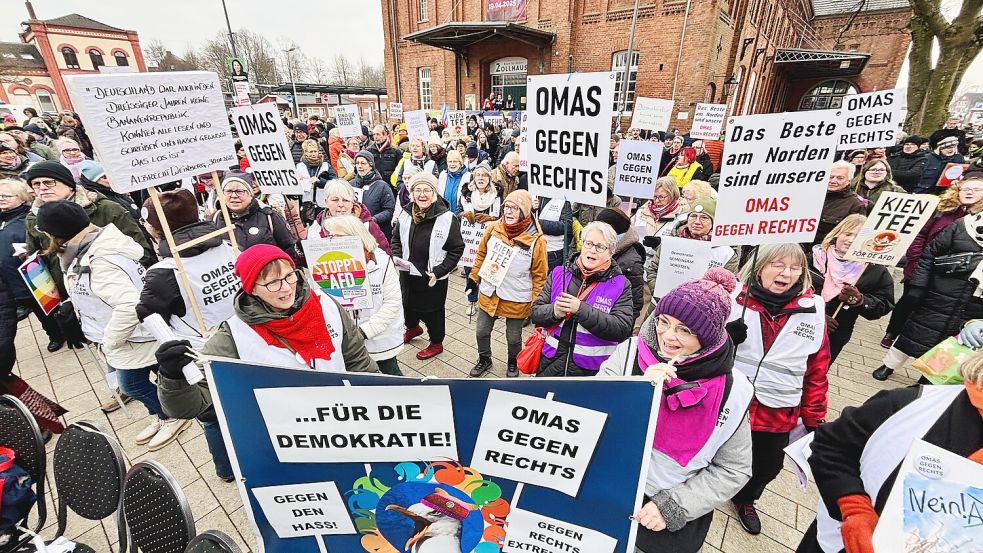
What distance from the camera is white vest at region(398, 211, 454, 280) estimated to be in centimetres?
419

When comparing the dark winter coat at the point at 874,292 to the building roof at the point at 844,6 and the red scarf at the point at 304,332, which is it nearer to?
the red scarf at the point at 304,332

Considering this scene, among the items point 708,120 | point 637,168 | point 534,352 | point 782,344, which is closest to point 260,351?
→ point 534,352

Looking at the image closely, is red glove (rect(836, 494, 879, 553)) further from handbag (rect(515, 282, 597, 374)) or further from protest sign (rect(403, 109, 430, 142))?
protest sign (rect(403, 109, 430, 142))

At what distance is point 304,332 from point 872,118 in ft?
23.7

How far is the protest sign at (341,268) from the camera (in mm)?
3018

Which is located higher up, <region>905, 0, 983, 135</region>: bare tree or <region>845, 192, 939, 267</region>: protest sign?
<region>905, 0, 983, 135</region>: bare tree

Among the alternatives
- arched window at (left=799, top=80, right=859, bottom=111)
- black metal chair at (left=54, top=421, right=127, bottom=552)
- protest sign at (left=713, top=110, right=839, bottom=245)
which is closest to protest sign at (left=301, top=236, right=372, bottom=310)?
black metal chair at (left=54, top=421, right=127, bottom=552)

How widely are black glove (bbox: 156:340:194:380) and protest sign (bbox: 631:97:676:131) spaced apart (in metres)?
10.0

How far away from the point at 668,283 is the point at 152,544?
3.91 m

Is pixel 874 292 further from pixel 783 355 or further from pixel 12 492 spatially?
pixel 12 492

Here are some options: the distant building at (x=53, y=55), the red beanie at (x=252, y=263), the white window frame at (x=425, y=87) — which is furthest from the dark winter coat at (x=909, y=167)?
the distant building at (x=53, y=55)

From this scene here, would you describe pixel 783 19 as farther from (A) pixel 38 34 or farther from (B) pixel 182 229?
(A) pixel 38 34

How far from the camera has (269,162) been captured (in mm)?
4137

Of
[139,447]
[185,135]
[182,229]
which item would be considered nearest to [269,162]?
[185,135]
